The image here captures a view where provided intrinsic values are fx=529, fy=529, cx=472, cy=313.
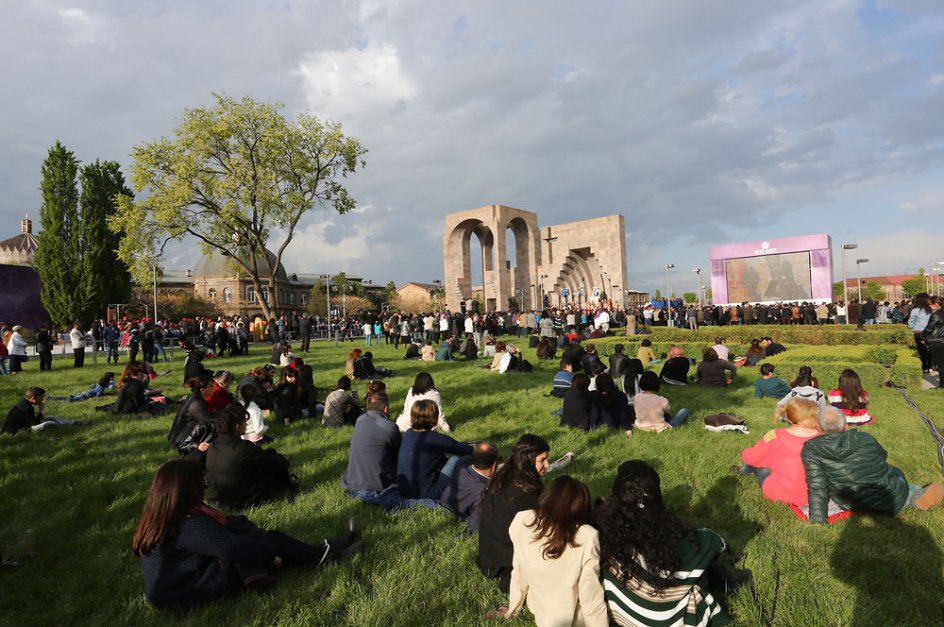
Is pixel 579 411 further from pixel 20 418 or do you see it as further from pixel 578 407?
pixel 20 418

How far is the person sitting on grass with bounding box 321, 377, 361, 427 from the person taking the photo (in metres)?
8.11

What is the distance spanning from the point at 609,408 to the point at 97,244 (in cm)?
4918

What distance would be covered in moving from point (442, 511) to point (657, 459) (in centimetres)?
270

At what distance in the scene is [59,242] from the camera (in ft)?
140

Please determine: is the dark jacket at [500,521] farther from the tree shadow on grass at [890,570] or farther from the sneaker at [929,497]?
the sneaker at [929,497]

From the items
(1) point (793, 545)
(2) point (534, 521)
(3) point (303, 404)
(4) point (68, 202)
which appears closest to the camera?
(2) point (534, 521)

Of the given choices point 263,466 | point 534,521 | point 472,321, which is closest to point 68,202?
point 472,321

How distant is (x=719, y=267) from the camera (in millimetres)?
39500

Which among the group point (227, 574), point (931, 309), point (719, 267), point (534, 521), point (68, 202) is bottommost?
point (227, 574)

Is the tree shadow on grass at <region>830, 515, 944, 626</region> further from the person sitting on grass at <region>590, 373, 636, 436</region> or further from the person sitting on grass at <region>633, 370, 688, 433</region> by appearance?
the person sitting on grass at <region>590, 373, 636, 436</region>

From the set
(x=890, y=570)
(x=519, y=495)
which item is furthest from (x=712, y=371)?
(x=519, y=495)

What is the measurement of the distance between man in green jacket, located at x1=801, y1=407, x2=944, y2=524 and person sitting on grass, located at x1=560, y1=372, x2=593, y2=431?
346 cm

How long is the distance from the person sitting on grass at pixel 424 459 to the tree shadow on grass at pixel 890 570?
122 inches

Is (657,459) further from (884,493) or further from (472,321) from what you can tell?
(472,321)
